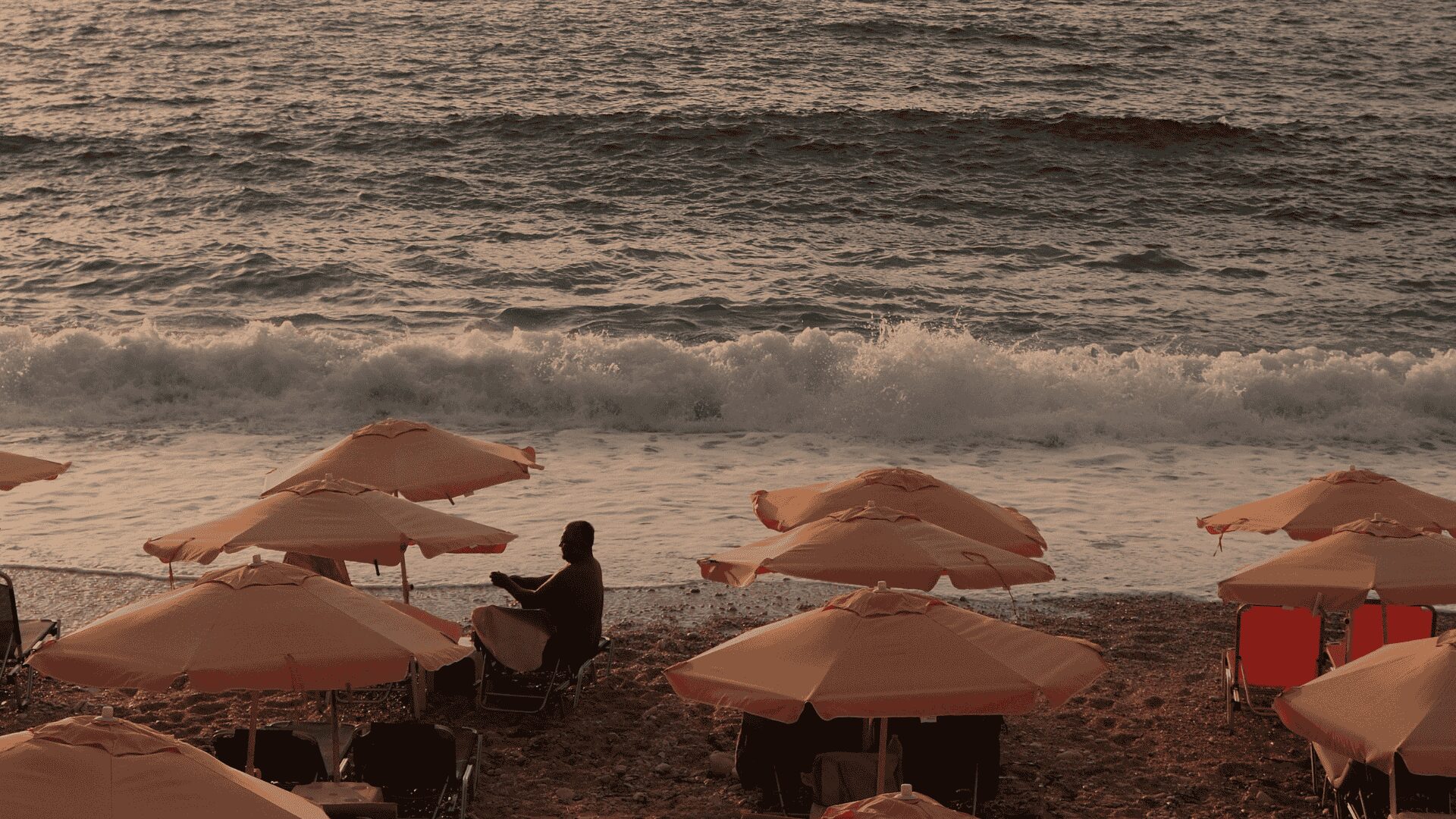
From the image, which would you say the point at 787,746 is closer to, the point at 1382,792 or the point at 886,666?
the point at 886,666

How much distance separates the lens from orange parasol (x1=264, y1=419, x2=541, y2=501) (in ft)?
33.7

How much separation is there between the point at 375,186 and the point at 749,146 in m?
8.18

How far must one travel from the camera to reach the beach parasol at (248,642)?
6484 mm

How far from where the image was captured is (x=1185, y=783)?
338 inches

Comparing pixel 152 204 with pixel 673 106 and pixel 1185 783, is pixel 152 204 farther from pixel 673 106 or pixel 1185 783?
pixel 1185 783

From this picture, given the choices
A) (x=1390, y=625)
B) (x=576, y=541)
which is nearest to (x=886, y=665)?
(x=576, y=541)

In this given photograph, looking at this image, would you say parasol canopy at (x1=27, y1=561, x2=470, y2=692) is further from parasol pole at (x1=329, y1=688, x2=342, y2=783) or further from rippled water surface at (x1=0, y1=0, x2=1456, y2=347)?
rippled water surface at (x1=0, y1=0, x2=1456, y2=347)

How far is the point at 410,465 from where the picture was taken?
1042cm

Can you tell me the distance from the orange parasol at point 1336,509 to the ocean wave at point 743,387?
9.96m

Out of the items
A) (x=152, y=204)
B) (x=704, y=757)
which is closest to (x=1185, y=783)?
(x=704, y=757)

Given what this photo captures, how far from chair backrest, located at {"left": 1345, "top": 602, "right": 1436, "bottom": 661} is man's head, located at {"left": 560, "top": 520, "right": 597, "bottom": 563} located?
17.1 feet

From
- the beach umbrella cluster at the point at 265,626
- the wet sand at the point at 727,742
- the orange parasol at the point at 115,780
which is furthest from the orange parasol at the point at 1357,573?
the orange parasol at the point at 115,780

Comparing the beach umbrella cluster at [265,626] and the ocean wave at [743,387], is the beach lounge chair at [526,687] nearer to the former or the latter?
the beach umbrella cluster at [265,626]

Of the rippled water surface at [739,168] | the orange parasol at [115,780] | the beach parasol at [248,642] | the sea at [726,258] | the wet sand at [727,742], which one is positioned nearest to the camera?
the orange parasol at [115,780]
